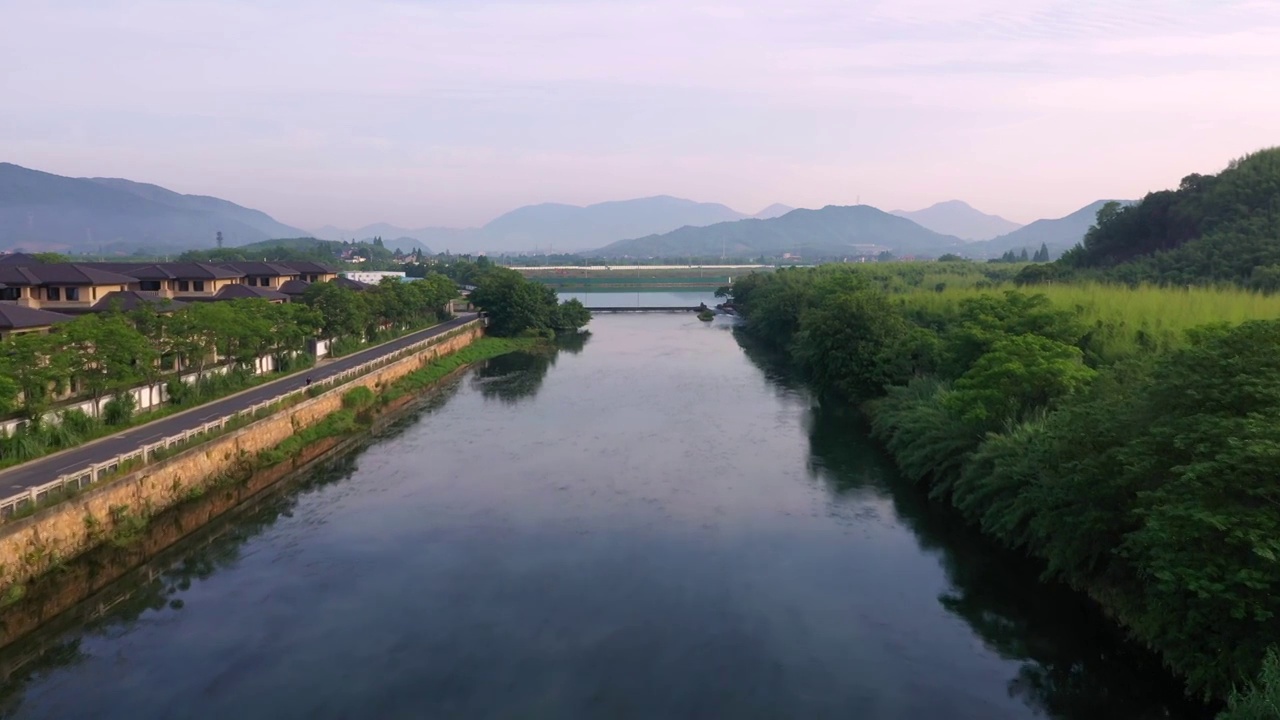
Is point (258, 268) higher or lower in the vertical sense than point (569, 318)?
higher

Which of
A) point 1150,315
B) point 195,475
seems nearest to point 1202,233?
point 1150,315

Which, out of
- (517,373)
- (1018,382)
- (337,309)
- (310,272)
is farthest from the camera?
(310,272)

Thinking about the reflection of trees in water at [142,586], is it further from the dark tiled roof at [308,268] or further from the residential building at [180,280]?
the dark tiled roof at [308,268]

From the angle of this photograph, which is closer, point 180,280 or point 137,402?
point 137,402

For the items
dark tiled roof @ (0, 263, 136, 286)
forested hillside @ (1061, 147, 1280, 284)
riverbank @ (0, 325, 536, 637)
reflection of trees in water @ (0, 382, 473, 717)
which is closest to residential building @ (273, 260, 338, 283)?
dark tiled roof @ (0, 263, 136, 286)

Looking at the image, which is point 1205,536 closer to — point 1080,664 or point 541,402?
point 1080,664

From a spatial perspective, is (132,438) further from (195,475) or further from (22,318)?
(22,318)

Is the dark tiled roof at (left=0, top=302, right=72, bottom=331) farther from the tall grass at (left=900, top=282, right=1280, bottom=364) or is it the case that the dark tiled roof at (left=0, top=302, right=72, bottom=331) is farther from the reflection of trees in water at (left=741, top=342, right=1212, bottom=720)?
the tall grass at (left=900, top=282, right=1280, bottom=364)
